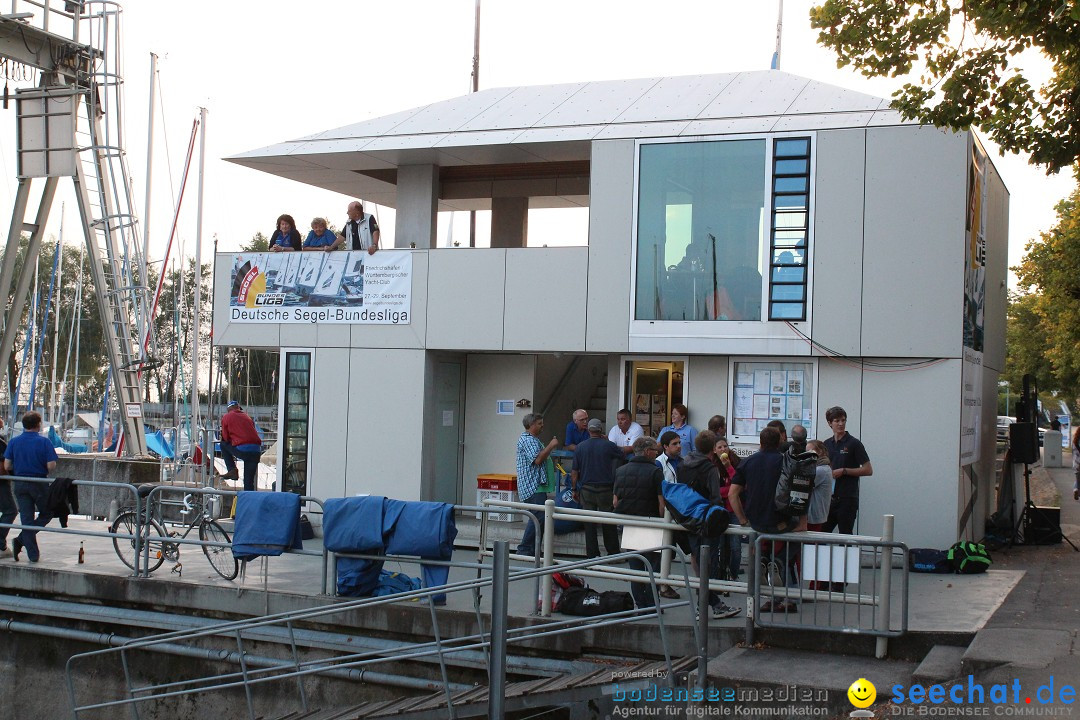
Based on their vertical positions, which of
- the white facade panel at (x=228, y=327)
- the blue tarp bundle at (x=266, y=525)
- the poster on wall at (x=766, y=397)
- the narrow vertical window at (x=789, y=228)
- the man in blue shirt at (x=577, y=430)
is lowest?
the blue tarp bundle at (x=266, y=525)

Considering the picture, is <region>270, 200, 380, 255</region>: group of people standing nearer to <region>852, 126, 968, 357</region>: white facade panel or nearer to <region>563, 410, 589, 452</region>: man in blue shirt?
<region>563, 410, 589, 452</region>: man in blue shirt

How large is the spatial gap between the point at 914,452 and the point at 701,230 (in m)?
4.02

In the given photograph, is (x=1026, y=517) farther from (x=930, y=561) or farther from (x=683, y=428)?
(x=683, y=428)

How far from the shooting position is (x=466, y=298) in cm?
1591

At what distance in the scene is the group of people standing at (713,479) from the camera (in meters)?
10.2

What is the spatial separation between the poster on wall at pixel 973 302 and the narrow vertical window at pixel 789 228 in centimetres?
199

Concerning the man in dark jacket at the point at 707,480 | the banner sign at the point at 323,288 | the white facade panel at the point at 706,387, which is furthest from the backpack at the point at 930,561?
the banner sign at the point at 323,288

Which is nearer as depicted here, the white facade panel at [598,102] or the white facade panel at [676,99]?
the white facade panel at [676,99]

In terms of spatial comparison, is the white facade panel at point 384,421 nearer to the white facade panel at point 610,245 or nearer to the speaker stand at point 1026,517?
the white facade panel at point 610,245

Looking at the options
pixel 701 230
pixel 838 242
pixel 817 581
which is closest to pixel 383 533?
pixel 817 581

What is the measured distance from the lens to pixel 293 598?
11352mm

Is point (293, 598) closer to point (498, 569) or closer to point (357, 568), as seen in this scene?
point (357, 568)

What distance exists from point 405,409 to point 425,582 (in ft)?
18.0

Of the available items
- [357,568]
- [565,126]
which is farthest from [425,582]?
[565,126]
